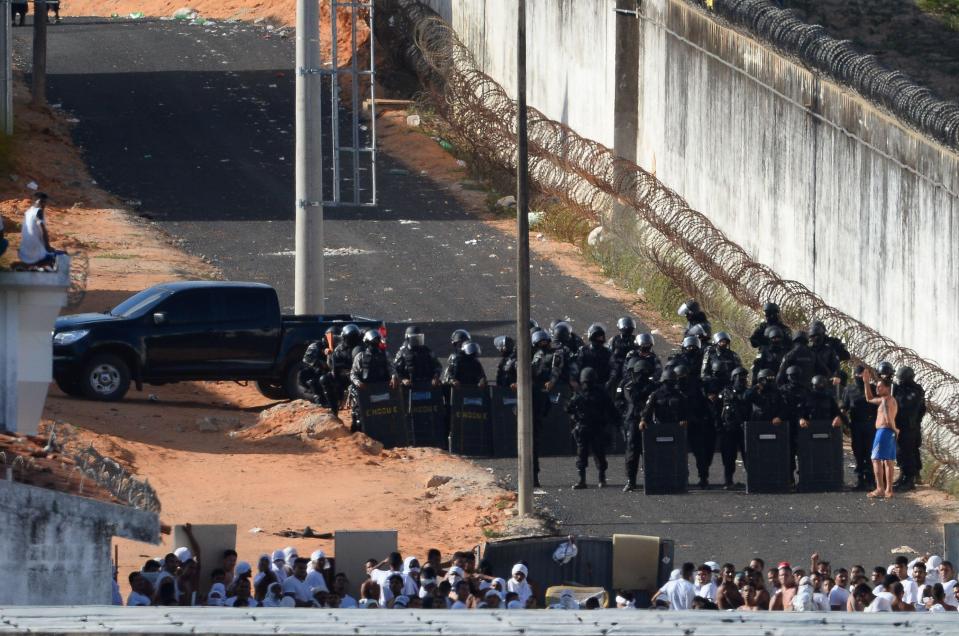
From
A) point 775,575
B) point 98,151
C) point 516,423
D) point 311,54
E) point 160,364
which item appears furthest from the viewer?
point 98,151

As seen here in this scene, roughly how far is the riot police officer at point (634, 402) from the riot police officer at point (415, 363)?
95.2 inches

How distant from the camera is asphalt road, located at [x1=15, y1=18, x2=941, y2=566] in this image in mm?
18844

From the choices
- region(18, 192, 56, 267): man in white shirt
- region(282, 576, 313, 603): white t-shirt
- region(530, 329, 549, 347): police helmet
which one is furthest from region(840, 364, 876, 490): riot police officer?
region(18, 192, 56, 267): man in white shirt

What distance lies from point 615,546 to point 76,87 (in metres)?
29.8

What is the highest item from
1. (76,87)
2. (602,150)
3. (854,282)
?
(76,87)

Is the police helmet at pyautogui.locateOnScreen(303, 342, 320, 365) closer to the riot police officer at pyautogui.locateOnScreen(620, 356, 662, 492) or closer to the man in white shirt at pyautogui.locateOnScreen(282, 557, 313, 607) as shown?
the riot police officer at pyautogui.locateOnScreen(620, 356, 662, 492)

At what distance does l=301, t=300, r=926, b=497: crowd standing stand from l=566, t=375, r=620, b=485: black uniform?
10 mm

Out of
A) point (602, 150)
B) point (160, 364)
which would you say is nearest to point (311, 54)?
point (160, 364)

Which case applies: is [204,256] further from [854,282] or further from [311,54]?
[854,282]

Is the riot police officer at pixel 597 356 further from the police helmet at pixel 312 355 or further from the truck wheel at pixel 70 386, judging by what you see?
the truck wheel at pixel 70 386

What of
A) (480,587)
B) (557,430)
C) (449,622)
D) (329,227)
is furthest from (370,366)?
(329,227)

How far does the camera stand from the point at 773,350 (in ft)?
69.3

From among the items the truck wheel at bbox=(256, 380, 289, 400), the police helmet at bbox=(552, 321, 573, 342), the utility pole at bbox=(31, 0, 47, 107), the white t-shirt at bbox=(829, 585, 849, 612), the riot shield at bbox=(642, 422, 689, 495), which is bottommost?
the white t-shirt at bbox=(829, 585, 849, 612)

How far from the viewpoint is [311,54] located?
24844mm
